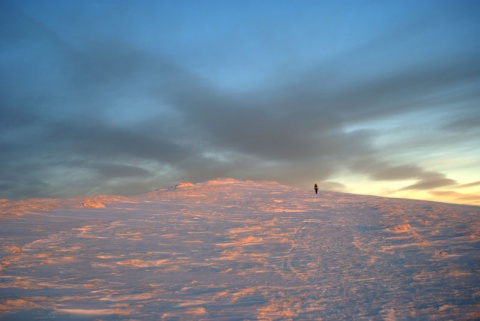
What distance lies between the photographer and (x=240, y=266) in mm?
14648

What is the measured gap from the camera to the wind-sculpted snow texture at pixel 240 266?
1041 cm

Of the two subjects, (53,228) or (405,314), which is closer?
(405,314)

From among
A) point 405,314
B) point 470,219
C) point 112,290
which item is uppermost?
point 470,219

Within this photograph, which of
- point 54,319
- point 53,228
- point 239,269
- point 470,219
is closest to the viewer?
point 54,319

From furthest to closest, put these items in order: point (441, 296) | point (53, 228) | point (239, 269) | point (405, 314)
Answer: point (53, 228)
point (239, 269)
point (441, 296)
point (405, 314)

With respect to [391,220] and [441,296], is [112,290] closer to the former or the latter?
[441,296]

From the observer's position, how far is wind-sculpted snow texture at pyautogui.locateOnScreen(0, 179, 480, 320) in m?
10.4

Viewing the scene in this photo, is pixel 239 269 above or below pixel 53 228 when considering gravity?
below

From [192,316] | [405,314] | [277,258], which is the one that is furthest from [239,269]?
[405,314]

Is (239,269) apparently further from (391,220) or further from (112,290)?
(391,220)

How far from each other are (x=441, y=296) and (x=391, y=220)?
505 inches

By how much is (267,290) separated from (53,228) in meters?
13.7

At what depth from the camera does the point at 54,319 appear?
31.0 ft

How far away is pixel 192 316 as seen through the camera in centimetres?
998
